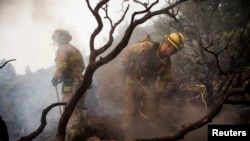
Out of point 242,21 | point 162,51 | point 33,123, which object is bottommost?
point 33,123

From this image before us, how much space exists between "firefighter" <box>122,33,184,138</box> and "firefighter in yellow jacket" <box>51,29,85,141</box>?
978mm

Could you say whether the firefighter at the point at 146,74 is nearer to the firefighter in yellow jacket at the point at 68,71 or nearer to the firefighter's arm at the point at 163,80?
the firefighter's arm at the point at 163,80

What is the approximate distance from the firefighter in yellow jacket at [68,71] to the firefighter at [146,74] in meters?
0.98

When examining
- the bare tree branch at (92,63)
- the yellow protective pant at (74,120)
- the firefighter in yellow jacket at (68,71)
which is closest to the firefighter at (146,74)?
the yellow protective pant at (74,120)

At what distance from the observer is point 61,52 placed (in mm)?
5957

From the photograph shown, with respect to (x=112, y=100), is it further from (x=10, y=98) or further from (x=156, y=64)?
(x=156, y=64)

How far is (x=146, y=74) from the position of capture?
227 inches

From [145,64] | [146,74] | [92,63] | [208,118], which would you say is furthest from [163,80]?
[92,63]

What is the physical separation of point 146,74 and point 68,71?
5.30 feet

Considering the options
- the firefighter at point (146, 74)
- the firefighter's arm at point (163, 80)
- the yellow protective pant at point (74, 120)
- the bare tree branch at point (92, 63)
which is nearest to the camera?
the bare tree branch at point (92, 63)

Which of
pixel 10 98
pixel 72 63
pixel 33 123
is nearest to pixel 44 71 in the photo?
pixel 10 98

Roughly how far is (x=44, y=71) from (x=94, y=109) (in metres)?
5.12

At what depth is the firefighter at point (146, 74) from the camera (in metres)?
5.50

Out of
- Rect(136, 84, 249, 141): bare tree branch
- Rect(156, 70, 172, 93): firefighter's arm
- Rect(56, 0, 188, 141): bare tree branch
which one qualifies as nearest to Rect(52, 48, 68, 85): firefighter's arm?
Rect(156, 70, 172, 93): firefighter's arm
